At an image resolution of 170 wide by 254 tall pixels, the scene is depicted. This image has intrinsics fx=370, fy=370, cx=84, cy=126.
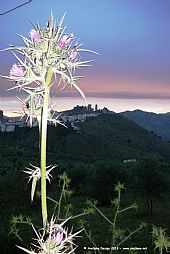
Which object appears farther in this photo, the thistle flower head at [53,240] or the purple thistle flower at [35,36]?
the purple thistle flower at [35,36]

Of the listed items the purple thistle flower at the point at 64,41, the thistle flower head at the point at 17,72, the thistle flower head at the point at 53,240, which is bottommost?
the thistle flower head at the point at 53,240

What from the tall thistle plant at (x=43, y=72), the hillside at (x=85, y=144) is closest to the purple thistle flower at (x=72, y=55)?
the tall thistle plant at (x=43, y=72)

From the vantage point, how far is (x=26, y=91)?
1.82 metres

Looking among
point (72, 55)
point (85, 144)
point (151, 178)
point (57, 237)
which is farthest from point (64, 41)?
point (85, 144)

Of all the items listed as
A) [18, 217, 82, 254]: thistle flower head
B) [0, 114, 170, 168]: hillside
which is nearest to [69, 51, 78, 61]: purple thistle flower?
[18, 217, 82, 254]: thistle flower head

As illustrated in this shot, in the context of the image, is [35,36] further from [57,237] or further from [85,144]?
[85,144]

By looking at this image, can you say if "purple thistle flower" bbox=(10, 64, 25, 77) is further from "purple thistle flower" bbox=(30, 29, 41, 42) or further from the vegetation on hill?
the vegetation on hill

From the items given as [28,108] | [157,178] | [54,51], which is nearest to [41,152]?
[28,108]

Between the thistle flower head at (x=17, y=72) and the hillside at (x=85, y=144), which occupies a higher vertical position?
the thistle flower head at (x=17, y=72)

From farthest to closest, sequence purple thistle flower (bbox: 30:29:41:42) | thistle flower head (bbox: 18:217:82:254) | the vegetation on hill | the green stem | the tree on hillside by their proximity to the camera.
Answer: the tree on hillside → the vegetation on hill → purple thistle flower (bbox: 30:29:41:42) → the green stem → thistle flower head (bbox: 18:217:82:254)

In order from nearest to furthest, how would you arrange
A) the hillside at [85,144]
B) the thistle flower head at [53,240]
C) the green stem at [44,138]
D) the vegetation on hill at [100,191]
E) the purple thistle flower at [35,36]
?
the thistle flower head at [53,240] < the green stem at [44,138] < the purple thistle flower at [35,36] < the vegetation on hill at [100,191] < the hillside at [85,144]

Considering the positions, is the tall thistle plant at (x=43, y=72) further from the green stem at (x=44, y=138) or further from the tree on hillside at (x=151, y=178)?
the tree on hillside at (x=151, y=178)

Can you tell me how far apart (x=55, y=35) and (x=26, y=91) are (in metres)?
0.31

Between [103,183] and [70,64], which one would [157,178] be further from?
[70,64]
